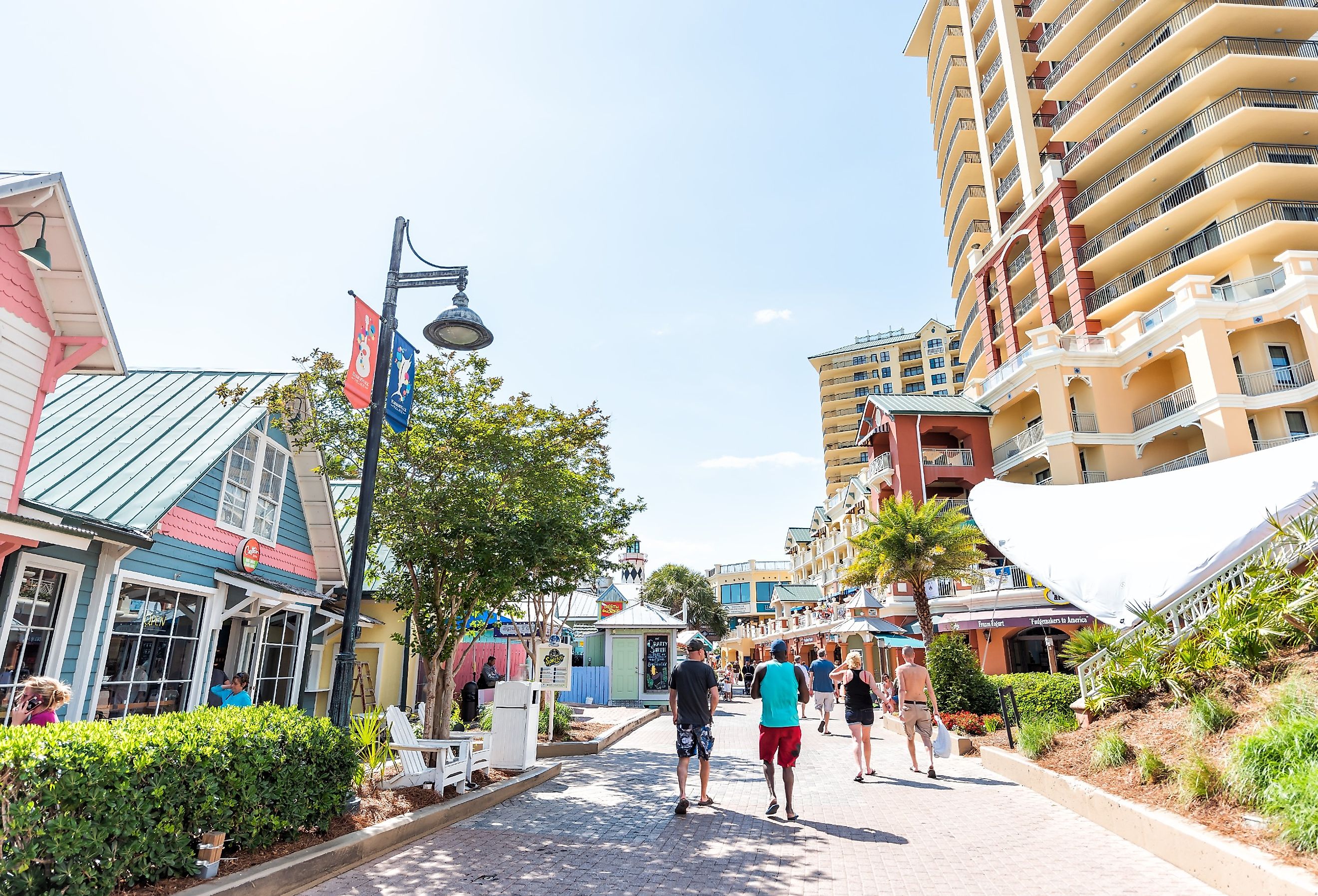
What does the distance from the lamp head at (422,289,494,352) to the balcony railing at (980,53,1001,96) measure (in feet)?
143

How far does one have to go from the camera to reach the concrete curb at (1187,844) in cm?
441

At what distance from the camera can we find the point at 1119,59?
33.3 metres

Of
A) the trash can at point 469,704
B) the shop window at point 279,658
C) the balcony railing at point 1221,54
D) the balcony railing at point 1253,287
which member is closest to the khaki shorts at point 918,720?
the trash can at point 469,704

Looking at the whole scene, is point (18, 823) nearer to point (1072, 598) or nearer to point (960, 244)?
point (1072, 598)

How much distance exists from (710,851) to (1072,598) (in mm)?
8073

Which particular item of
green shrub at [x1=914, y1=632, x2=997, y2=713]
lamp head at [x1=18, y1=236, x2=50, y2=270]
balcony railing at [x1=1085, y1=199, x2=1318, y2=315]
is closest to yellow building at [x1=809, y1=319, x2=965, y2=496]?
balcony railing at [x1=1085, y1=199, x2=1318, y2=315]

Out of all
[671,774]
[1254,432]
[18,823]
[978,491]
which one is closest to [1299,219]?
[1254,432]

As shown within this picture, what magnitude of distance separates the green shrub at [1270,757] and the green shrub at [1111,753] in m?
1.95

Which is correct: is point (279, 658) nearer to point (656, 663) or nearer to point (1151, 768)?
point (1151, 768)

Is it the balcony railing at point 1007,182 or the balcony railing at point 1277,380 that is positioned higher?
the balcony railing at point 1007,182

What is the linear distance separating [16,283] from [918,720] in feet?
40.7

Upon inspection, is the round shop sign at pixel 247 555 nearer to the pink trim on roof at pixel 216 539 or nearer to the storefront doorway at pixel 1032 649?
the pink trim on roof at pixel 216 539

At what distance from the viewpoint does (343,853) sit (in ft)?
18.6

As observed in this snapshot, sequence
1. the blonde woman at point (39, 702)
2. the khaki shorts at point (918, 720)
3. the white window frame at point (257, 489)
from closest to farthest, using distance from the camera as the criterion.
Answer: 1. the blonde woman at point (39, 702)
2. the khaki shorts at point (918, 720)
3. the white window frame at point (257, 489)
